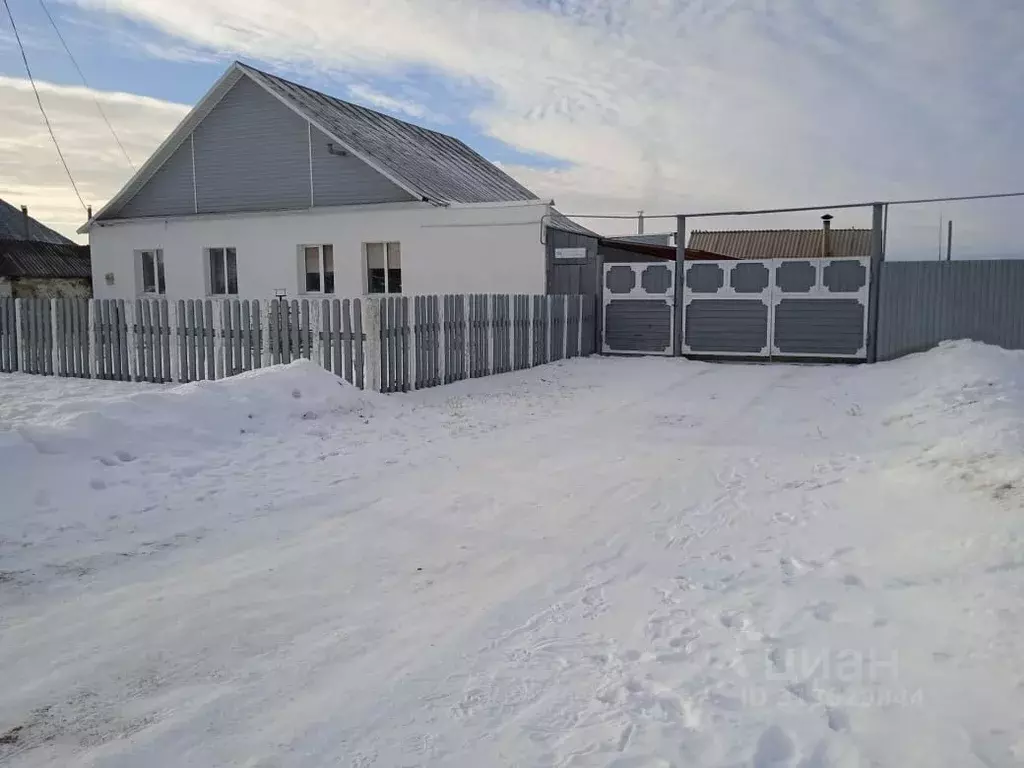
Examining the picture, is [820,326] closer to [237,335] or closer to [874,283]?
[874,283]

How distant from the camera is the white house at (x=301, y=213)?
17.2 metres

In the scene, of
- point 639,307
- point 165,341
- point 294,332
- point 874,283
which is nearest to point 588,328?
point 639,307

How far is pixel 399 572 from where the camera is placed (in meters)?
4.40

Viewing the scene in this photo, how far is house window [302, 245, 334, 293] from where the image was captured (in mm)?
19031

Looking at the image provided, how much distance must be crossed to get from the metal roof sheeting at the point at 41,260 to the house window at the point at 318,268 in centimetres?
1610

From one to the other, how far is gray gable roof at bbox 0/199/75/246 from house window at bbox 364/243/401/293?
34872 mm

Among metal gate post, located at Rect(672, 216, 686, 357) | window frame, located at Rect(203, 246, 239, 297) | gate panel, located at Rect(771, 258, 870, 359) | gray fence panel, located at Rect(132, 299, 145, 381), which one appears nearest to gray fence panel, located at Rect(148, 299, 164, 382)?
gray fence panel, located at Rect(132, 299, 145, 381)

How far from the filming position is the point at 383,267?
1852cm

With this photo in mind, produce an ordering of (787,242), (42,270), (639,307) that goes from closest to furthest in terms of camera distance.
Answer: (639,307)
(42,270)
(787,242)

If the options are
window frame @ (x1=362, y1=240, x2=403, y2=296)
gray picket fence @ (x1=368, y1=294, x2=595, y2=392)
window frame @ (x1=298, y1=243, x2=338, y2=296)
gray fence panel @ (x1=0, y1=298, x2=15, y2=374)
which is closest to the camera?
gray picket fence @ (x1=368, y1=294, x2=595, y2=392)

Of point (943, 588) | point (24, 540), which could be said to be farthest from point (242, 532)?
point (943, 588)

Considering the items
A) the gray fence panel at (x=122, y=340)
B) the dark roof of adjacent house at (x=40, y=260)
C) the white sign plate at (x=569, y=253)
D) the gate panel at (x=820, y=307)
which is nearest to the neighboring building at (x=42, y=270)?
the dark roof of adjacent house at (x=40, y=260)

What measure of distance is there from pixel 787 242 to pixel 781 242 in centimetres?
38

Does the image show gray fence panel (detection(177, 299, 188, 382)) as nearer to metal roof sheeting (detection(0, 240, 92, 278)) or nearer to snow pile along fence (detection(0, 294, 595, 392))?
snow pile along fence (detection(0, 294, 595, 392))
